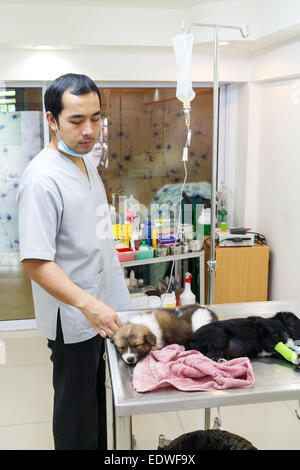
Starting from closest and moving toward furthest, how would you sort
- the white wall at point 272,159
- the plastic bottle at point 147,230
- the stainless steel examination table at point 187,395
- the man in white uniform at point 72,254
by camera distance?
the stainless steel examination table at point 187,395
the man in white uniform at point 72,254
the white wall at point 272,159
the plastic bottle at point 147,230

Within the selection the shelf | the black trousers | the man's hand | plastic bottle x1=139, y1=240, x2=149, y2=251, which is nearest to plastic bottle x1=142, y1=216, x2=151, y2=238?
plastic bottle x1=139, y1=240, x2=149, y2=251

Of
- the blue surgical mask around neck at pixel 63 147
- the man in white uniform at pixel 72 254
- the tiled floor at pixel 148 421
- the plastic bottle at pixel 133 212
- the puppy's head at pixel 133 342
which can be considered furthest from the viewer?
the plastic bottle at pixel 133 212

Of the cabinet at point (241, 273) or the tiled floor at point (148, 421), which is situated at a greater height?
the cabinet at point (241, 273)

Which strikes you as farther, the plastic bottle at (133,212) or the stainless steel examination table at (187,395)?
the plastic bottle at (133,212)

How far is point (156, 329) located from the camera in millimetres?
1420

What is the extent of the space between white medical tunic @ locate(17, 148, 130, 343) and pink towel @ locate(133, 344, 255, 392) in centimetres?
44

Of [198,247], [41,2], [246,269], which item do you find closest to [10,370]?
[198,247]

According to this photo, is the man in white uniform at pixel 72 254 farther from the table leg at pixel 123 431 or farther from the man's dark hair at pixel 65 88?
the table leg at pixel 123 431

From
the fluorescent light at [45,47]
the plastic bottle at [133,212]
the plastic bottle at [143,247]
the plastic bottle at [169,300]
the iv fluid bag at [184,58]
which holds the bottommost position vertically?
the plastic bottle at [169,300]

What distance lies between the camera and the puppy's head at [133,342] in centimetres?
133

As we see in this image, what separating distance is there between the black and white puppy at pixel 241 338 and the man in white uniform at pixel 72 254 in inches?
9.7

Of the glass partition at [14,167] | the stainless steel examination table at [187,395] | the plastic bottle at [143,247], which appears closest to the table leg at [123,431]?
the stainless steel examination table at [187,395]

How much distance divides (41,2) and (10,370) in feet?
7.25
